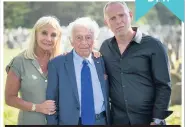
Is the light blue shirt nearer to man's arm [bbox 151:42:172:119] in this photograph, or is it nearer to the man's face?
the man's face

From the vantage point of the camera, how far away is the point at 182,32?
2.56 metres

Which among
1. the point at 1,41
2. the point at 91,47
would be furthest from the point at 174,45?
the point at 1,41

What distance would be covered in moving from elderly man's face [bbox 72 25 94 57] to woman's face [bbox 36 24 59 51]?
16cm

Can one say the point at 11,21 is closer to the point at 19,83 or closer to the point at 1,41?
the point at 1,41

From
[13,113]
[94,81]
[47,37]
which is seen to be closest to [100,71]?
[94,81]

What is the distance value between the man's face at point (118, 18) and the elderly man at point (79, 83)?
12 cm

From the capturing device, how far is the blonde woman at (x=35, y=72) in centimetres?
225

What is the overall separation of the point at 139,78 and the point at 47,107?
2.21 ft

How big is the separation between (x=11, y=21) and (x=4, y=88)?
58cm

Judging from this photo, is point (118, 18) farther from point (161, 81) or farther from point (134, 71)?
point (161, 81)

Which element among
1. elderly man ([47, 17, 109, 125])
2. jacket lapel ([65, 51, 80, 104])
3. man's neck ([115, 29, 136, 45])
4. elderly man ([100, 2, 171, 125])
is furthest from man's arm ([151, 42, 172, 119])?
jacket lapel ([65, 51, 80, 104])

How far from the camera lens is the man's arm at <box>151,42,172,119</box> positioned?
7.25ft

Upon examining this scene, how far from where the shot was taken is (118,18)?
7.39 ft

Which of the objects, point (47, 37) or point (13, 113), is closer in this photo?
point (47, 37)
